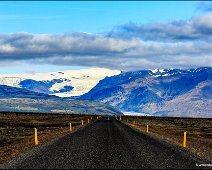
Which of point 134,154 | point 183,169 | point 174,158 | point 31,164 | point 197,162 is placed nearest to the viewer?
point 183,169

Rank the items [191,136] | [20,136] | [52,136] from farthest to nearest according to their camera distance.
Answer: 1. [191,136]
2. [20,136]
3. [52,136]

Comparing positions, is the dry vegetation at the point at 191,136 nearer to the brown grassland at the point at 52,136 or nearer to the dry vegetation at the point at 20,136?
the brown grassland at the point at 52,136

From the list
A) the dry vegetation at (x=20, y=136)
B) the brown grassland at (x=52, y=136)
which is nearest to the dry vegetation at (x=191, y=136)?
the brown grassland at (x=52, y=136)

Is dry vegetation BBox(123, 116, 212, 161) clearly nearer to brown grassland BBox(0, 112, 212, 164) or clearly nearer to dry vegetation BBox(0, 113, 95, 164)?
brown grassland BBox(0, 112, 212, 164)

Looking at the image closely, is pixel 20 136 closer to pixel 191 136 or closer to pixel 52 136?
pixel 52 136

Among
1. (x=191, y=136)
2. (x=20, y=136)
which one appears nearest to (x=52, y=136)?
(x=20, y=136)

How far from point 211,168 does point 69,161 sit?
8.79 m

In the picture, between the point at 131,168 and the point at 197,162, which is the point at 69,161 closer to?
the point at 131,168

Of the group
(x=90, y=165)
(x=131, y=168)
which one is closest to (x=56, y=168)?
(x=90, y=165)

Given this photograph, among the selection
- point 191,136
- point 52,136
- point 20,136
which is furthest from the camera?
point 191,136

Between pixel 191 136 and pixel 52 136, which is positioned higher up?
pixel 52 136

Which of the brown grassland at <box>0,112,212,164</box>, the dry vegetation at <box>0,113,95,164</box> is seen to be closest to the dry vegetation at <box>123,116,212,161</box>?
the brown grassland at <box>0,112,212,164</box>

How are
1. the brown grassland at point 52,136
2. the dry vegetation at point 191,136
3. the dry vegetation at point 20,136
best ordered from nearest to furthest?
the dry vegetation at point 20,136 → the brown grassland at point 52,136 → the dry vegetation at point 191,136

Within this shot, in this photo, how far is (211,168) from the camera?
76.9 ft
